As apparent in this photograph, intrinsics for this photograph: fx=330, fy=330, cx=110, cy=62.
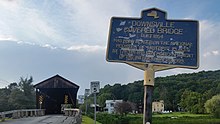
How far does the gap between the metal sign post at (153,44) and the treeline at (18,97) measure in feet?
149

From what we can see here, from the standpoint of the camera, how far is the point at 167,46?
368 inches

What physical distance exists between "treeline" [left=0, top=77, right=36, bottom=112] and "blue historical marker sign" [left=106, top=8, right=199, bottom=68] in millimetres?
45316

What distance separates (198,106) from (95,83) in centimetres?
9423

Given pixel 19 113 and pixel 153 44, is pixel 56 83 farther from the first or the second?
pixel 153 44

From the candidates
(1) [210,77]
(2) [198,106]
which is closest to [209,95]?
(2) [198,106]

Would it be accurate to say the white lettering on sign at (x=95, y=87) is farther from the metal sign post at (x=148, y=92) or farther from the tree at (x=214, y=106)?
the tree at (x=214, y=106)

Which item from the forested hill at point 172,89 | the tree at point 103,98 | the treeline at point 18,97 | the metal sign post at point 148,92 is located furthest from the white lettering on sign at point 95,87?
the tree at point 103,98

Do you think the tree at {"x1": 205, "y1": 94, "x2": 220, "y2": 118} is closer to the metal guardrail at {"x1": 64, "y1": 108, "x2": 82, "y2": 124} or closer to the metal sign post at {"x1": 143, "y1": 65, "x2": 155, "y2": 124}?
the metal guardrail at {"x1": 64, "y1": 108, "x2": 82, "y2": 124}

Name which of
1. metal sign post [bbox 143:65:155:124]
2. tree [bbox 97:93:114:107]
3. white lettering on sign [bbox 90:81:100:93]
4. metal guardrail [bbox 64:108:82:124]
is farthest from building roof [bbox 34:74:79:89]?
tree [bbox 97:93:114:107]

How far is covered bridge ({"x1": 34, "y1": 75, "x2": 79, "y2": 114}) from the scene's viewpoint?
→ 45.5 metres

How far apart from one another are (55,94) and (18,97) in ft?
68.2

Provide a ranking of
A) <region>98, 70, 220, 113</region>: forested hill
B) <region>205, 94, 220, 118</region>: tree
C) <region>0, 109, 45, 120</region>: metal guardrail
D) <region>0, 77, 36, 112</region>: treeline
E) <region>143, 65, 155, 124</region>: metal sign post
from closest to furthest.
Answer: <region>143, 65, 155, 124</region>: metal sign post → <region>0, 109, 45, 120</region>: metal guardrail → <region>0, 77, 36, 112</region>: treeline → <region>205, 94, 220, 118</region>: tree → <region>98, 70, 220, 113</region>: forested hill

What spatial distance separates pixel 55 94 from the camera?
4778 centimetres

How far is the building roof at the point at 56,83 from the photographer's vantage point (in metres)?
45.4
